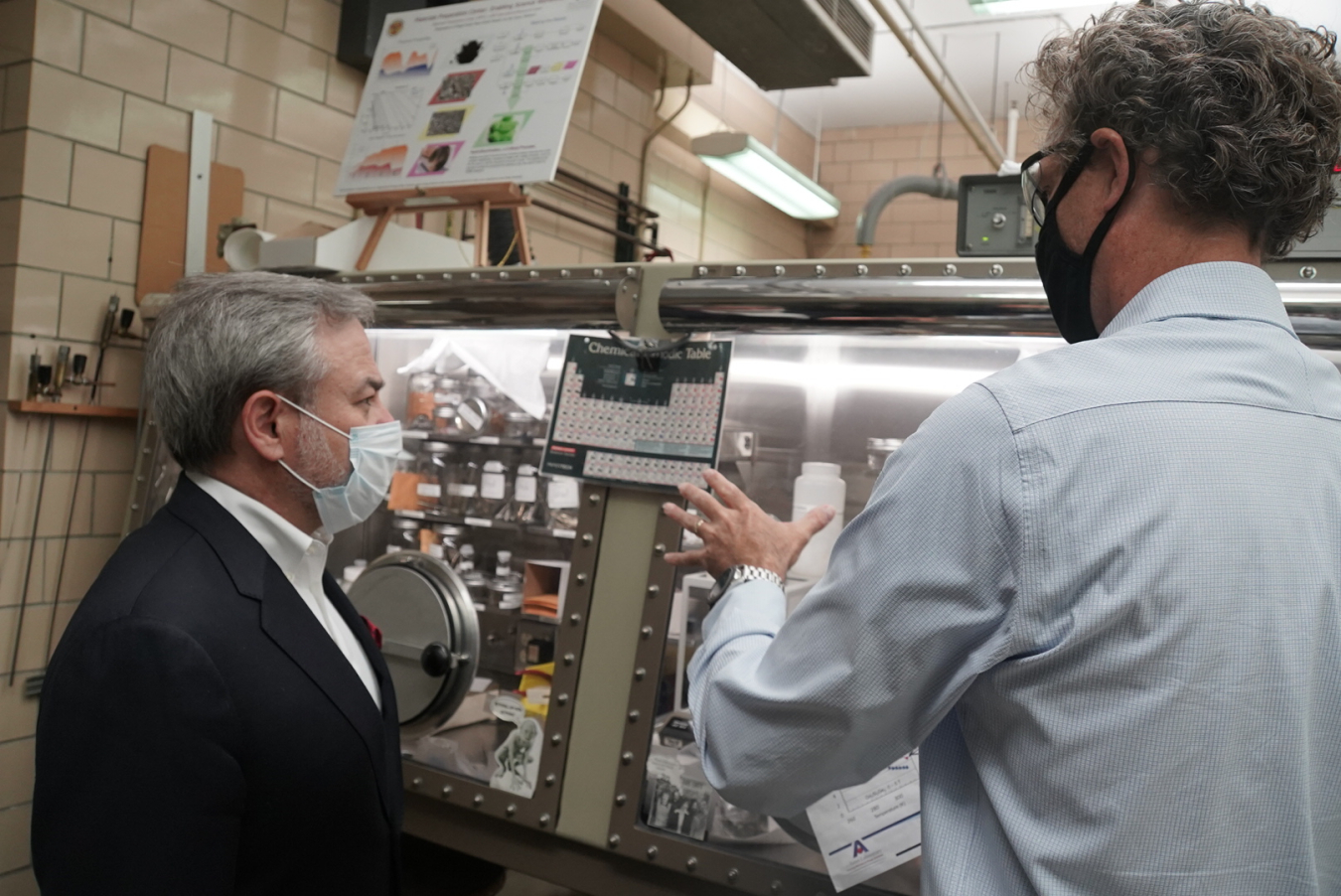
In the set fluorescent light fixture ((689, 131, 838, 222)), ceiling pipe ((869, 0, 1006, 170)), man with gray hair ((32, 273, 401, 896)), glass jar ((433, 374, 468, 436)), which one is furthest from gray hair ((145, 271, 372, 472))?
fluorescent light fixture ((689, 131, 838, 222))

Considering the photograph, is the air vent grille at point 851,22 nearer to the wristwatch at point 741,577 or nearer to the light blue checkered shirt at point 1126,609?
the wristwatch at point 741,577

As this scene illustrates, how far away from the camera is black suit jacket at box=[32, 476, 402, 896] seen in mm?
1122

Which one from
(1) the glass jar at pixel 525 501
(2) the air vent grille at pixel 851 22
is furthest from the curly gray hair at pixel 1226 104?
(2) the air vent grille at pixel 851 22

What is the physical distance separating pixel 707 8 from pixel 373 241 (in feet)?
7.37

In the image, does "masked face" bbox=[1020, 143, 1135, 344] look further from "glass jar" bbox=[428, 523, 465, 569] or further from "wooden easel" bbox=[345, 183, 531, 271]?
"wooden easel" bbox=[345, 183, 531, 271]

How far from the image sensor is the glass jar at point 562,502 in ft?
7.32

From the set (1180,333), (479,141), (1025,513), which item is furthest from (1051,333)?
(479,141)

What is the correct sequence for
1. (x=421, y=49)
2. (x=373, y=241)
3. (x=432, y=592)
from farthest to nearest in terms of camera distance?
(x=421, y=49) < (x=373, y=241) < (x=432, y=592)

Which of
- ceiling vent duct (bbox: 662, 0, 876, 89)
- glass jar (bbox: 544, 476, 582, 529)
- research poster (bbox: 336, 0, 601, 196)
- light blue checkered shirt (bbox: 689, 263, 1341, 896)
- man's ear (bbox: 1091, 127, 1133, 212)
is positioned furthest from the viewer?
ceiling vent duct (bbox: 662, 0, 876, 89)

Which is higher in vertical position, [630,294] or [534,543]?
[630,294]

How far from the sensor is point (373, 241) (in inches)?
109

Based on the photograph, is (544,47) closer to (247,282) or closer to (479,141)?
(479,141)

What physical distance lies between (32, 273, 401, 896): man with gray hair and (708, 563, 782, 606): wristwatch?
1.92ft

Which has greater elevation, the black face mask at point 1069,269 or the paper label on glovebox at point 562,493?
the black face mask at point 1069,269
